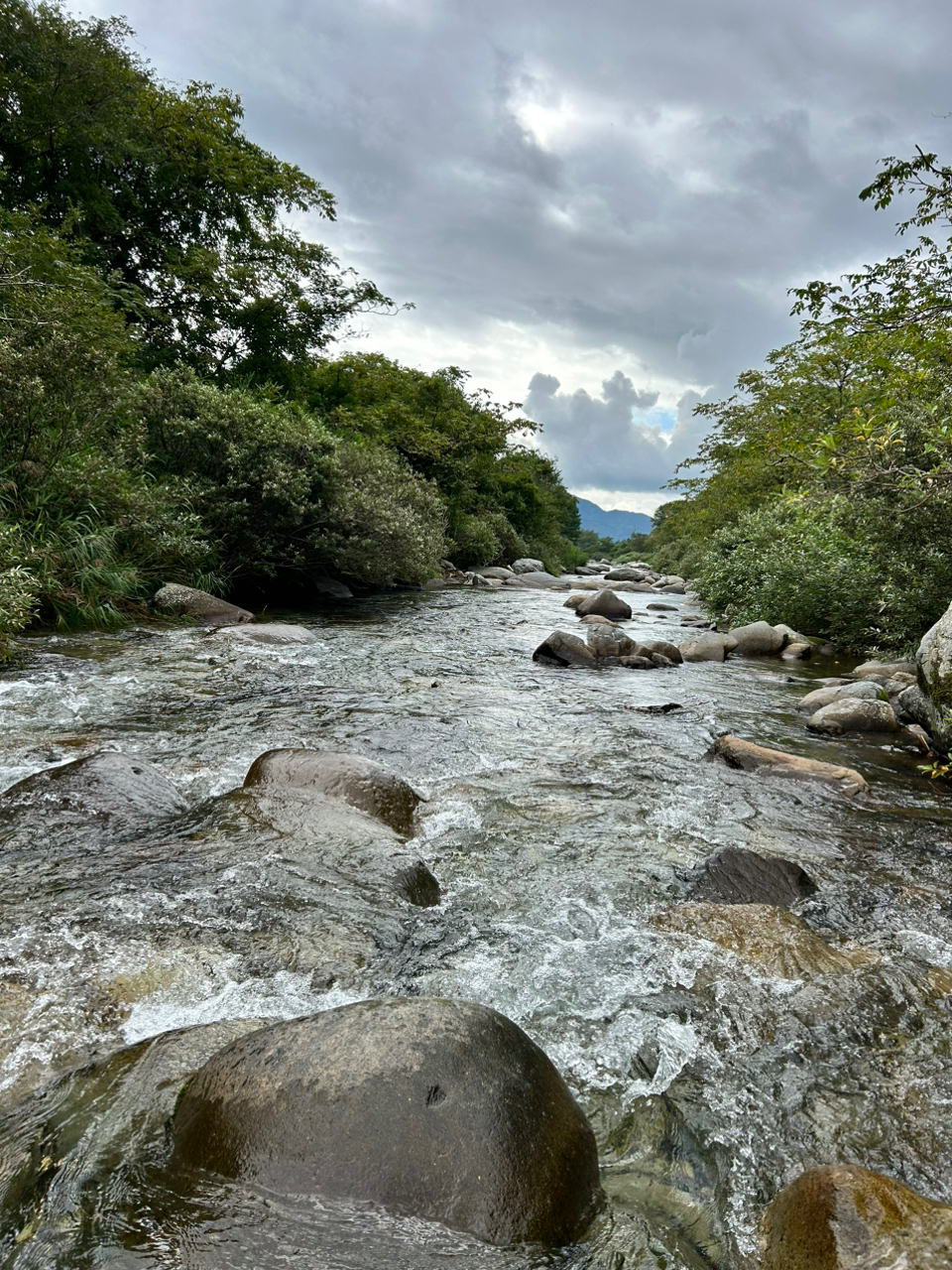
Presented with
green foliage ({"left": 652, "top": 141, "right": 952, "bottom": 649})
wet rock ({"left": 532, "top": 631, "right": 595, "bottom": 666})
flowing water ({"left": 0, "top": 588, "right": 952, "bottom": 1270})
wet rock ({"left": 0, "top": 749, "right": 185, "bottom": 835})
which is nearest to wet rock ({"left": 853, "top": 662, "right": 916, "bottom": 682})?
green foliage ({"left": 652, "top": 141, "right": 952, "bottom": 649})

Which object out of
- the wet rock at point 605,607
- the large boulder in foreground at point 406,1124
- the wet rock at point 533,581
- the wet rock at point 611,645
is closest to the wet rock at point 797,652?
the wet rock at point 611,645

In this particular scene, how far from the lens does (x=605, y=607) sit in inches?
782

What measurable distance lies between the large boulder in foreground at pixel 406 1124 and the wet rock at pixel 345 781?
105 inches

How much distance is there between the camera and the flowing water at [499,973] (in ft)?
6.57

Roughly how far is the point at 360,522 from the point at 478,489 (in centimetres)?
2212

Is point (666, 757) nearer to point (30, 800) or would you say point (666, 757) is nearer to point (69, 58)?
point (30, 800)

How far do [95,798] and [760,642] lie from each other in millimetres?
12715

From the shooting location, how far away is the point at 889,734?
8305 millimetres

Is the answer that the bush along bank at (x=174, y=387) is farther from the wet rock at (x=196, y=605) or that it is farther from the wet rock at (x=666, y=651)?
the wet rock at (x=666, y=651)

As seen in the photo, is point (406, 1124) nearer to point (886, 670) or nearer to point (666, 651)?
point (886, 670)

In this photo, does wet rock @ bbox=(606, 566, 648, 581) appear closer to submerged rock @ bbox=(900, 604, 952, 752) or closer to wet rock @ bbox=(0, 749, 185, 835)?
submerged rock @ bbox=(900, 604, 952, 752)

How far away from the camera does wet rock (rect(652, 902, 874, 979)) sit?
359cm

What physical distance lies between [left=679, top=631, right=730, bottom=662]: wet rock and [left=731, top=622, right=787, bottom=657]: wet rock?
357 mm

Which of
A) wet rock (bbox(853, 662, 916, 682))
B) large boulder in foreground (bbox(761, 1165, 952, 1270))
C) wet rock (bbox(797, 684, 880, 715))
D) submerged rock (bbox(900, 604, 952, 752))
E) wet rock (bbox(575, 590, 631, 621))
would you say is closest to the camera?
large boulder in foreground (bbox(761, 1165, 952, 1270))
